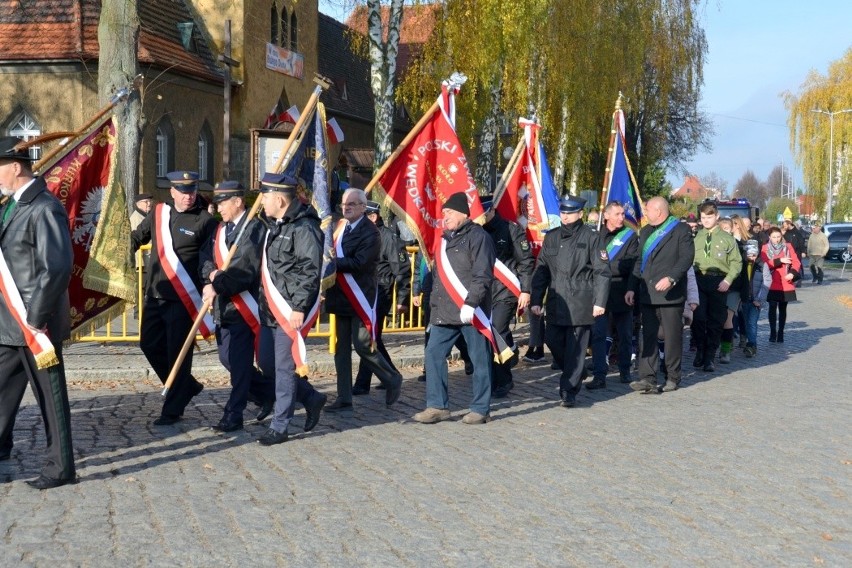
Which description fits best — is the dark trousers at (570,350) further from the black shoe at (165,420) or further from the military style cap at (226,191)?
the black shoe at (165,420)

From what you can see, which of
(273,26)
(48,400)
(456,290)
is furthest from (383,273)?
(273,26)

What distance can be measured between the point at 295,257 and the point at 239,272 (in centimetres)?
55

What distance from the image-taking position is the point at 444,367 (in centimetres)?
954

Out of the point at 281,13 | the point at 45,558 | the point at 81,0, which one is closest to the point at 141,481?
the point at 45,558

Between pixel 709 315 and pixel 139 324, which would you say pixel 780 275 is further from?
pixel 139 324

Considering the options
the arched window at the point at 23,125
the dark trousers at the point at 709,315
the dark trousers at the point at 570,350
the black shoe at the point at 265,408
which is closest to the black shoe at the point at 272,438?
the black shoe at the point at 265,408

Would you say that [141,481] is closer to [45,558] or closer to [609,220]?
[45,558]

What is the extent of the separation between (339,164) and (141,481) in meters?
32.7

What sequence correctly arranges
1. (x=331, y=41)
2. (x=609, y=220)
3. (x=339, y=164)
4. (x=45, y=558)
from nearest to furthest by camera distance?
(x=45, y=558) < (x=609, y=220) < (x=339, y=164) < (x=331, y=41)

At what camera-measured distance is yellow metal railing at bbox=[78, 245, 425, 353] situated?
1353 cm

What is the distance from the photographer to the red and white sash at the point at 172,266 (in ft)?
29.5

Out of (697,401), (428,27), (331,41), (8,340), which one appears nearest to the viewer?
(8,340)

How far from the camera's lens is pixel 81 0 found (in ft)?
94.5

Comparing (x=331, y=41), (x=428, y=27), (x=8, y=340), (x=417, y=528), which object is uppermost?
(x=331, y=41)
